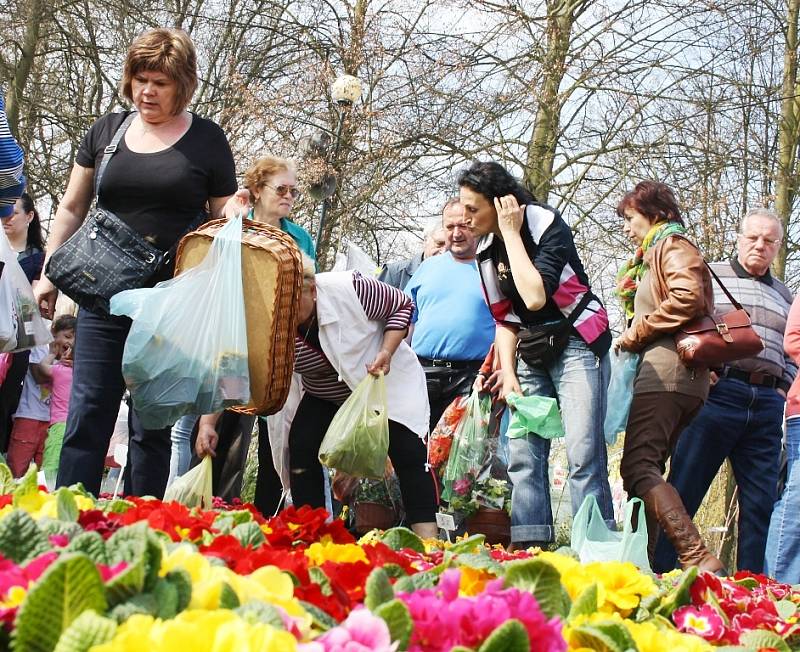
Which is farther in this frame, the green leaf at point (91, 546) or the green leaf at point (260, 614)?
the green leaf at point (91, 546)

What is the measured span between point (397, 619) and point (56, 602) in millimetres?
390

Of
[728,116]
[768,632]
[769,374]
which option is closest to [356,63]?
[728,116]

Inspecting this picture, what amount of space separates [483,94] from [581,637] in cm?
1122

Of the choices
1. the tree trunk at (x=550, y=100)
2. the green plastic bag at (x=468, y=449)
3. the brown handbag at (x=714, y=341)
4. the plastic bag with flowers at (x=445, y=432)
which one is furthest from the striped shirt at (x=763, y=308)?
the tree trunk at (x=550, y=100)

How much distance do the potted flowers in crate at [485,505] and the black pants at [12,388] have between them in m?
2.56

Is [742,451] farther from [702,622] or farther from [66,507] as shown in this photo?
[66,507]

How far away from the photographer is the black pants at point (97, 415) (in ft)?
12.7

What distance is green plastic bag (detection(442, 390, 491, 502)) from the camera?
538cm

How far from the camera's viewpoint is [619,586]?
206 centimetres

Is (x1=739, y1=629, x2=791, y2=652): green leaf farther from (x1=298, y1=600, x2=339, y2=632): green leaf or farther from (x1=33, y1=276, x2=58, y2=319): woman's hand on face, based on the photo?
(x1=33, y1=276, x2=58, y2=319): woman's hand on face

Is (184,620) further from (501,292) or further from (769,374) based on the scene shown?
(769,374)

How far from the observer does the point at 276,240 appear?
3820mm

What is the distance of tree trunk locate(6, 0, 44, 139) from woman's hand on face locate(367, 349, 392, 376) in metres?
8.90

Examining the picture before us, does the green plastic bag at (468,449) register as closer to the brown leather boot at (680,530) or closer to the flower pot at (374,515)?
the flower pot at (374,515)
